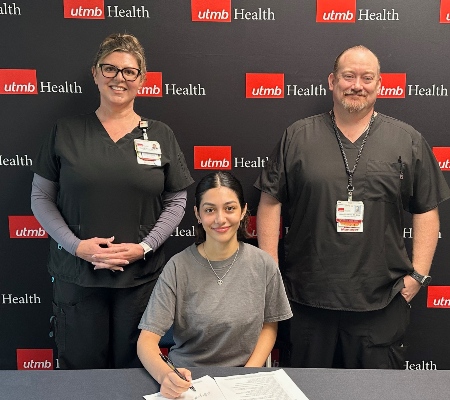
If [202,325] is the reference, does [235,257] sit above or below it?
above

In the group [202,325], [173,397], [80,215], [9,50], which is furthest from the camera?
[9,50]

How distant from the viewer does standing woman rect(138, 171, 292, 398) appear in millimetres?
1624

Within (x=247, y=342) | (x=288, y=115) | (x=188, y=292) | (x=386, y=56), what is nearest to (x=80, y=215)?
(x=188, y=292)

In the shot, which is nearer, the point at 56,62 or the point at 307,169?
the point at 307,169

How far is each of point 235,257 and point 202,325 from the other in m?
0.26

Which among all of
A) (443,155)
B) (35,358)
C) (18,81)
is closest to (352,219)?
(443,155)

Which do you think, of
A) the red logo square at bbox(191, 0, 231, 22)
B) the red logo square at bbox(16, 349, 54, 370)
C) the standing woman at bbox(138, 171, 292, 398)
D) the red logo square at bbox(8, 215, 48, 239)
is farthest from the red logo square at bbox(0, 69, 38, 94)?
the red logo square at bbox(16, 349, 54, 370)

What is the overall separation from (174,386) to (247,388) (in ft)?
0.63

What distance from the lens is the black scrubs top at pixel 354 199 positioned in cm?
200

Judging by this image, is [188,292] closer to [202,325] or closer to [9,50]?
[202,325]

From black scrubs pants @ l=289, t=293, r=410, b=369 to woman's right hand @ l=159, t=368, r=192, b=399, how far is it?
954 millimetres

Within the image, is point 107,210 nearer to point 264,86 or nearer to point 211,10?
point 264,86

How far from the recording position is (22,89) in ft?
7.99

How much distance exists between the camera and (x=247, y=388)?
1.29 meters
